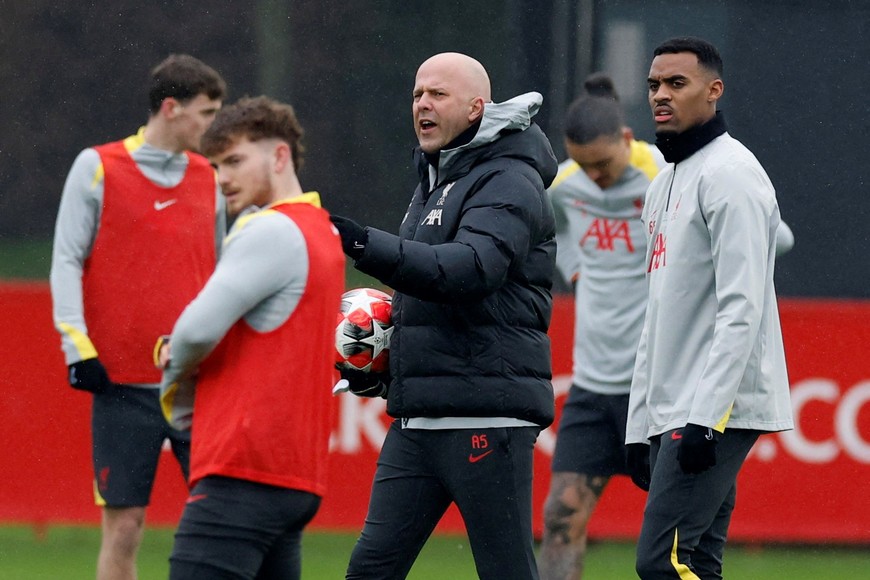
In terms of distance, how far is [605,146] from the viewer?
635cm

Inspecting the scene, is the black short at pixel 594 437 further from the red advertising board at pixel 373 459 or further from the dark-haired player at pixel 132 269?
the red advertising board at pixel 373 459

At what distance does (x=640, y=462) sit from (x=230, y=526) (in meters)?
1.53

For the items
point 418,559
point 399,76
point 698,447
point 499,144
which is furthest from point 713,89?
point 399,76

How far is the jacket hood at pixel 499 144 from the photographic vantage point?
4465 millimetres

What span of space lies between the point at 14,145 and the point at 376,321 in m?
6.13

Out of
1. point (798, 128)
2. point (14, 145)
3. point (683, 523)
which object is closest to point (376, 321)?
point (683, 523)

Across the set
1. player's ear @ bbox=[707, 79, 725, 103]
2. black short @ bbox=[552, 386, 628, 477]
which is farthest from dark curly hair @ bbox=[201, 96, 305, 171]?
black short @ bbox=[552, 386, 628, 477]

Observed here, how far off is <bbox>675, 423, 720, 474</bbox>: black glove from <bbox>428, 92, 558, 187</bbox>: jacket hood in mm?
915

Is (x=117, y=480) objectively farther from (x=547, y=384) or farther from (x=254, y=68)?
(x=254, y=68)

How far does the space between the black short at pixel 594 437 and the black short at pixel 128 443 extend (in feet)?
5.05

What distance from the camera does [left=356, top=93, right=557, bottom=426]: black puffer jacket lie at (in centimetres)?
416

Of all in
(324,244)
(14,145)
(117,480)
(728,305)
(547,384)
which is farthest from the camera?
(14,145)

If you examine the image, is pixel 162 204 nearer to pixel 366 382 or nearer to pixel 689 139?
pixel 366 382

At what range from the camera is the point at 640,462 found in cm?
472
